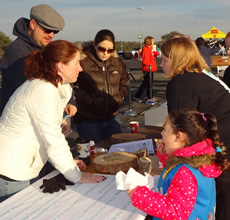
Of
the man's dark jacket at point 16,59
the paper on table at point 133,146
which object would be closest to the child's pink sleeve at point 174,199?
the paper on table at point 133,146

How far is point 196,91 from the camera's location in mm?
2246

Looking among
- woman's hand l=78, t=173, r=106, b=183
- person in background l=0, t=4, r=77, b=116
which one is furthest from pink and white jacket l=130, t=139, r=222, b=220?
person in background l=0, t=4, r=77, b=116

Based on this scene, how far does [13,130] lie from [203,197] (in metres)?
1.21

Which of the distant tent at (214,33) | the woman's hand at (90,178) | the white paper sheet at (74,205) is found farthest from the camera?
the distant tent at (214,33)

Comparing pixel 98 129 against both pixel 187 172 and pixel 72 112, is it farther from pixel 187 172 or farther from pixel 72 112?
pixel 187 172

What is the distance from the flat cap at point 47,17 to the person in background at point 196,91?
3.27ft

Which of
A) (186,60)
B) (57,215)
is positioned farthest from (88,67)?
(57,215)

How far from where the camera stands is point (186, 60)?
7.64 ft

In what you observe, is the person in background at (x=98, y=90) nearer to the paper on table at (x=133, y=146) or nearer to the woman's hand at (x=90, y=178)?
the paper on table at (x=133, y=146)

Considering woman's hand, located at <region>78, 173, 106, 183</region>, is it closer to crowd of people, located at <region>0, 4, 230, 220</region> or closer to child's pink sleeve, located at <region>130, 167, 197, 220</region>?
crowd of people, located at <region>0, 4, 230, 220</region>

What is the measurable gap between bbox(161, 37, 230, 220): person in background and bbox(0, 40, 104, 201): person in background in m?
0.73

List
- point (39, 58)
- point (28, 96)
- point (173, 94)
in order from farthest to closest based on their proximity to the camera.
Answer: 1. point (173, 94)
2. point (39, 58)
3. point (28, 96)

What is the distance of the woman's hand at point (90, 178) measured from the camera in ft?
7.18

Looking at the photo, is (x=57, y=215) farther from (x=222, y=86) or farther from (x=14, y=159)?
(x=222, y=86)
